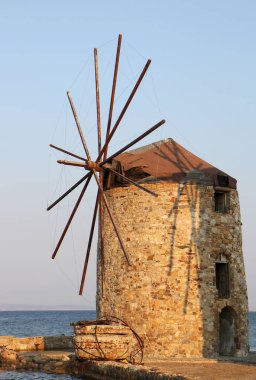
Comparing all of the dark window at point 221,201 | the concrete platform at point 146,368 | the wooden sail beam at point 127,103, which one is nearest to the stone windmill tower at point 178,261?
the dark window at point 221,201

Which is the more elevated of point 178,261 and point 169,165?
point 169,165

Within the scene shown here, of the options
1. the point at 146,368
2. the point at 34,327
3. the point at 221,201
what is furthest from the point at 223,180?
the point at 34,327

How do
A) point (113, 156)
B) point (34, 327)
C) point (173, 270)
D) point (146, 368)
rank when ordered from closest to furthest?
1. point (146, 368)
2. point (173, 270)
3. point (113, 156)
4. point (34, 327)

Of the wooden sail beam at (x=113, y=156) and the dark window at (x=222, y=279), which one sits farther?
the dark window at (x=222, y=279)

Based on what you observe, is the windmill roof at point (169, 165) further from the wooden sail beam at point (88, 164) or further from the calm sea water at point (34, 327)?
the calm sea water at point (34, 327)

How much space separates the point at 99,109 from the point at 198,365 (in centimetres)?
961

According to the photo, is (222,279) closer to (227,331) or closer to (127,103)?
(227,331)

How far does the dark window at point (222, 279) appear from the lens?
20.6m

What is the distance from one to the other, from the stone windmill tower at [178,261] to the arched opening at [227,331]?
32 millimetres

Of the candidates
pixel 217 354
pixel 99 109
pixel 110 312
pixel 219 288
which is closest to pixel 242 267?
pixel 219 288

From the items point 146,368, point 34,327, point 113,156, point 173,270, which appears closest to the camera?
point 146,368

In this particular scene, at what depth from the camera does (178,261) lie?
1977cm

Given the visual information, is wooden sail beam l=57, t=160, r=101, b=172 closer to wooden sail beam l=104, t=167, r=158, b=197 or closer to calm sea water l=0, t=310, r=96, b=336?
Answer: wooden sail beam l=104, t=167, r=158, b=197

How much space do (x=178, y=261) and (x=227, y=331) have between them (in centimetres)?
324
